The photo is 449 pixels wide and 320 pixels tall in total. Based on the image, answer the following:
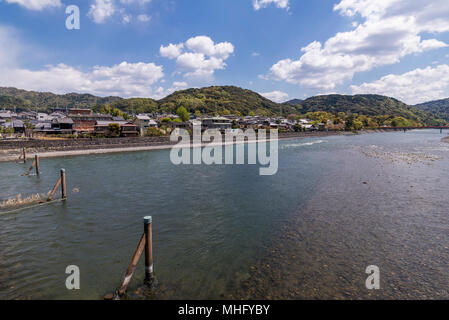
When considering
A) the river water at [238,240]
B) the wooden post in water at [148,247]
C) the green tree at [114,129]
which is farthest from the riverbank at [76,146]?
the wooden post in water at [148,247]

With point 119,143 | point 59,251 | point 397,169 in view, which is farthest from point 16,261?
point 119,143

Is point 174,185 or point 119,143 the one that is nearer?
point 174,185

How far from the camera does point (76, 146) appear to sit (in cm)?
4200

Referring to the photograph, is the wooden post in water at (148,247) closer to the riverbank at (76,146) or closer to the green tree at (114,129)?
the riverbank at (76,146)

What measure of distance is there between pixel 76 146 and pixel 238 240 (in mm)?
43233

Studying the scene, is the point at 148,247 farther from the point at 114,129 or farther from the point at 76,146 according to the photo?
the point at 114,129

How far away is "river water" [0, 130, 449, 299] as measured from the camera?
7.36m

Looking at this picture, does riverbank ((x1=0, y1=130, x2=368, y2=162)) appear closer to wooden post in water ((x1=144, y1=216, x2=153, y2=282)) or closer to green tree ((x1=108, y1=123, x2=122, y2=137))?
green tree ((x1=108, y1=123, x2=122, y2=137))

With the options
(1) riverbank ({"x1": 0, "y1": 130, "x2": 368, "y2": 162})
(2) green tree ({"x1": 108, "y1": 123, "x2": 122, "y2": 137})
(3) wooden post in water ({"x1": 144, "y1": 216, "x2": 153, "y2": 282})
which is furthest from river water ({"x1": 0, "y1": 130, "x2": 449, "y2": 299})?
(2) green tree ({"x1": 108, "y1": 123, "x2": 122, "y2": 137})

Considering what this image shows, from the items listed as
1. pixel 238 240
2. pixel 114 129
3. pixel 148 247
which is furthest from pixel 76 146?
pixel 148 247

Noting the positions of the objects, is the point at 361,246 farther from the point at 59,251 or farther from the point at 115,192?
the point at 115,192

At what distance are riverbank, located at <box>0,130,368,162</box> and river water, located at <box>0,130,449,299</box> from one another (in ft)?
66.0
